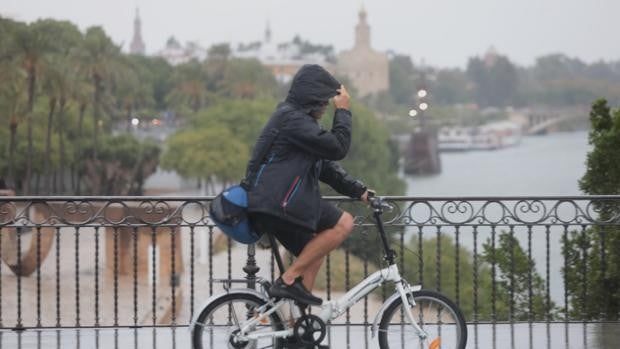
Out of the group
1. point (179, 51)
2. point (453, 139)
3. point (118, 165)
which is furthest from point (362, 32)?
point (118, 165)

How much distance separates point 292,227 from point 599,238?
4801 mm

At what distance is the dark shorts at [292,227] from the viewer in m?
6.19

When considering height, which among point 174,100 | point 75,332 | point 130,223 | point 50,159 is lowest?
point 75,332

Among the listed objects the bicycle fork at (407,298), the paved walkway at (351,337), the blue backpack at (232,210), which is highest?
the blue backpack at (232,210)

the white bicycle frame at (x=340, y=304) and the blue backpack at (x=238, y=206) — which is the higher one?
the blue backpack at (x=238, y=206)

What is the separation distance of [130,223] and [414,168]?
4403 inches

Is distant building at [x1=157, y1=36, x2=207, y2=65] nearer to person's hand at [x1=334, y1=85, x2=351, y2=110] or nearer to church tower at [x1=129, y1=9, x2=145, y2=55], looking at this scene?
church tower at [x1=129, y1=9, x2=145, y2=55]

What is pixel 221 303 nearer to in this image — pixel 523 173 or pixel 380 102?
pixel 523 173

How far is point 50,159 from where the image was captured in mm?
72375

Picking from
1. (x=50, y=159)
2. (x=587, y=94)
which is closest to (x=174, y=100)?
(x=50, y=159)

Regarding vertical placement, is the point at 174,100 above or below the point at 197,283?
above

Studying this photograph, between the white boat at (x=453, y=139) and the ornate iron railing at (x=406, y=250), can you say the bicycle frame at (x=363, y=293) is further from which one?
the white boat at (x=453, y=139)

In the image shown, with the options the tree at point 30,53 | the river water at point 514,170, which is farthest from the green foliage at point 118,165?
the river water at point 514,170

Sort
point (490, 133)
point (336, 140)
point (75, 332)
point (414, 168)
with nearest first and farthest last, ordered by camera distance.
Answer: point (336, 140), point (75, 332), point (414, 168), point (490, 133)
